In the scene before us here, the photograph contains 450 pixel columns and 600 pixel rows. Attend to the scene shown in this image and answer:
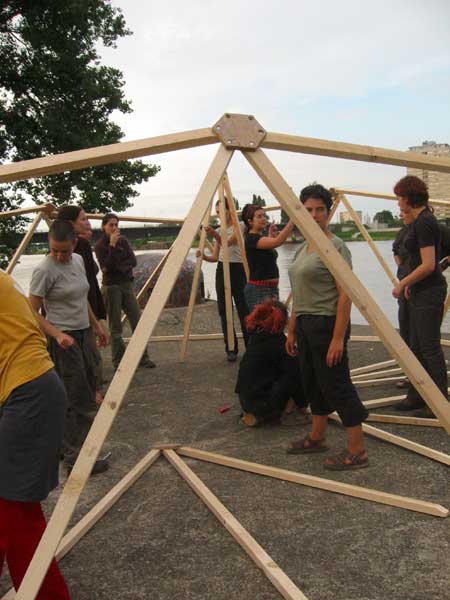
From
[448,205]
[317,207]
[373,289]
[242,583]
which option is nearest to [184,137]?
[317,207]

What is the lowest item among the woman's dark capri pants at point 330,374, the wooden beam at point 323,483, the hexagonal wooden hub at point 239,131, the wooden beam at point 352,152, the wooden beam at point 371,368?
the wooden beam at point 323,483

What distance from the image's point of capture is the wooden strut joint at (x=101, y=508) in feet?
7.98

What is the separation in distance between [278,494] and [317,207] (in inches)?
64.6

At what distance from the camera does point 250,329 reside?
411 cm

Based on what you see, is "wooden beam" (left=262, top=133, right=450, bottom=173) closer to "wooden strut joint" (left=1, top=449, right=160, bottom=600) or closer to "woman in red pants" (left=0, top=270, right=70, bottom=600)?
"woman in red pants" (left=0, top=270, right=70, bottom=600)

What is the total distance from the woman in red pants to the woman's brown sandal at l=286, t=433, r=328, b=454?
6.05ft

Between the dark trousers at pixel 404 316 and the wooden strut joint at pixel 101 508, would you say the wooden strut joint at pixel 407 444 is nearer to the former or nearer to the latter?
the dark trousers at pixel 404 316

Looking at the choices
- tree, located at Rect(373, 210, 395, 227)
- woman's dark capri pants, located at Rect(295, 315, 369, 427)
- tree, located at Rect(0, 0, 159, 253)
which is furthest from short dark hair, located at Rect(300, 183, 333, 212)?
tree, located at Rect(373, 210, 395, 227)

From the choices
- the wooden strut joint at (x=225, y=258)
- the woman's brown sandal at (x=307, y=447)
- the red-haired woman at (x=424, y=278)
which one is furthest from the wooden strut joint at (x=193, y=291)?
the woman's brown sandal at (x=307, y=447)

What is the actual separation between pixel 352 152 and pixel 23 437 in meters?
1.87

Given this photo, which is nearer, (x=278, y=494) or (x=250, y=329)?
(x=278, y=494)

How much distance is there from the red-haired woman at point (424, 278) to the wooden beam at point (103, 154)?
2.01m

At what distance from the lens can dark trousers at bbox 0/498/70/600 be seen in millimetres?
1913

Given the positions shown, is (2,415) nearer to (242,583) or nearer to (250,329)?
(242,583)
